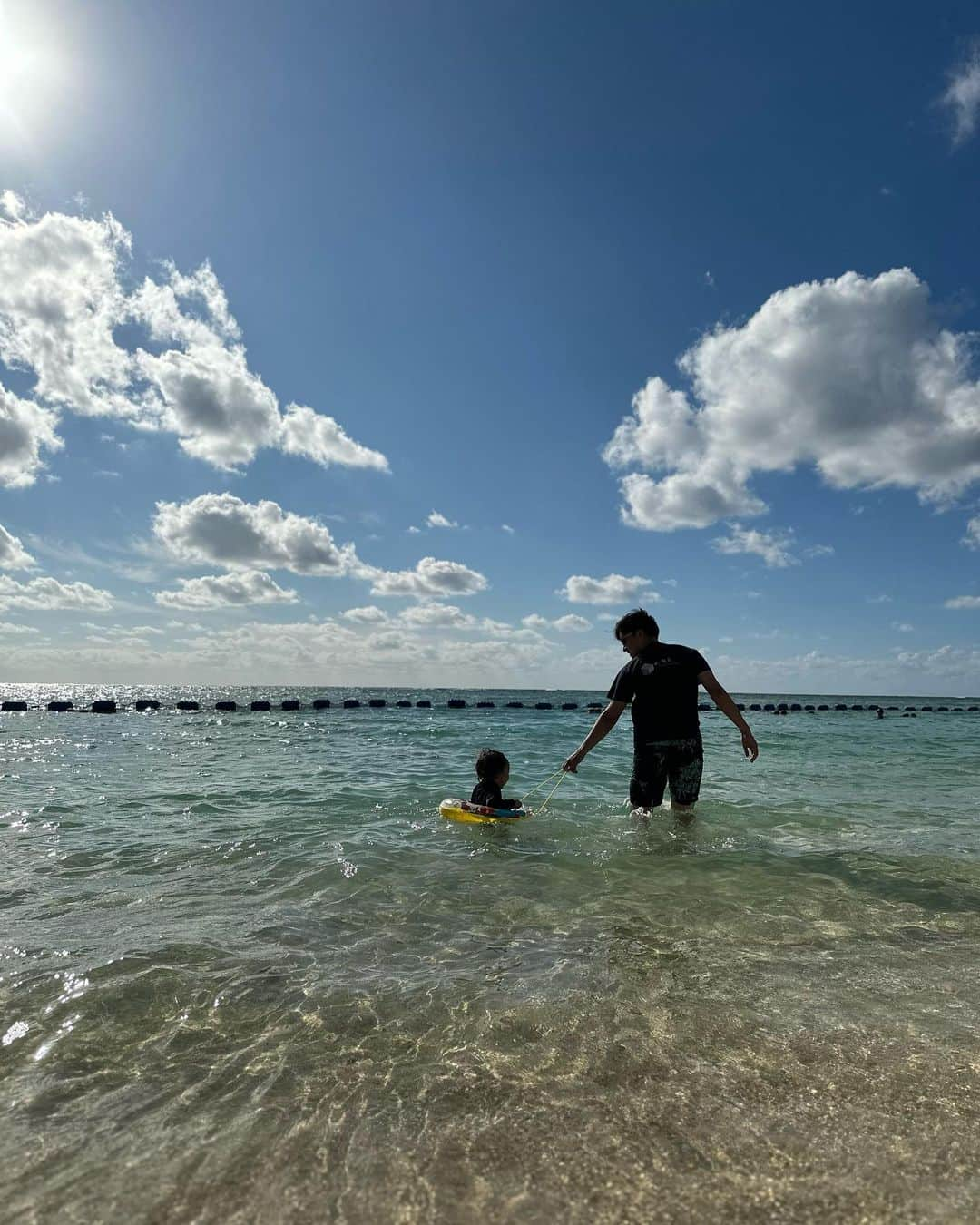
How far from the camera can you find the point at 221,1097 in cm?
273

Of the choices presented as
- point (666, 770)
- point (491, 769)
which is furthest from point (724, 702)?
point (491, 769)

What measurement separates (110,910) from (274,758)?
13067mm

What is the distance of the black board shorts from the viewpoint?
7.90 meters

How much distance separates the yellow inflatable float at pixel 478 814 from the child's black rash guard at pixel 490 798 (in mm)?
125

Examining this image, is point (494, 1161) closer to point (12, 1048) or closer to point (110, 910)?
point (12, 1048)

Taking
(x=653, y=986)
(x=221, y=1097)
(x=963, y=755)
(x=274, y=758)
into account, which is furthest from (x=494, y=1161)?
(x=963, y=755)

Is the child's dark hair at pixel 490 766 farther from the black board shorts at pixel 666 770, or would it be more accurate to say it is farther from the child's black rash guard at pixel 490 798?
the black board shorts at pixel 666 770

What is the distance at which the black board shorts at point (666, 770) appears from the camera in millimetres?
7902

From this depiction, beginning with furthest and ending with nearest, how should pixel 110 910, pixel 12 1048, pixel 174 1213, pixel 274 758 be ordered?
pixel 274 758 < pixel 110 910 < pixel 12 1048 < pixel 174 1213

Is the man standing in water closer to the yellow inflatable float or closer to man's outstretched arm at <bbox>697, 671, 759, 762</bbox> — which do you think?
man's outstretched arm at <bbox>697, 671, 759, 762</bbox>

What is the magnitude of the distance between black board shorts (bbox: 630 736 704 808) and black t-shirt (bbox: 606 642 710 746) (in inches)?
5.2

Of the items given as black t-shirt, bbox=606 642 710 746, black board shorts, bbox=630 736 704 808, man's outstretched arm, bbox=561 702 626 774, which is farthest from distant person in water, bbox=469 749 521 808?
black t-shirt, bbox=606 642 710 746

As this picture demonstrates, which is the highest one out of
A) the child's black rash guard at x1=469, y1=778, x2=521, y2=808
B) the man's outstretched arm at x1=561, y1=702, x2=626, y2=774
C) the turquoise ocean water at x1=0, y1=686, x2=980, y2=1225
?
the man's outstretched arm at x1=561, y1=702, x2=626, y2=774

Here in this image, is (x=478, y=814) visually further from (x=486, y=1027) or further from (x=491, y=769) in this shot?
(x=486, y=1027)
